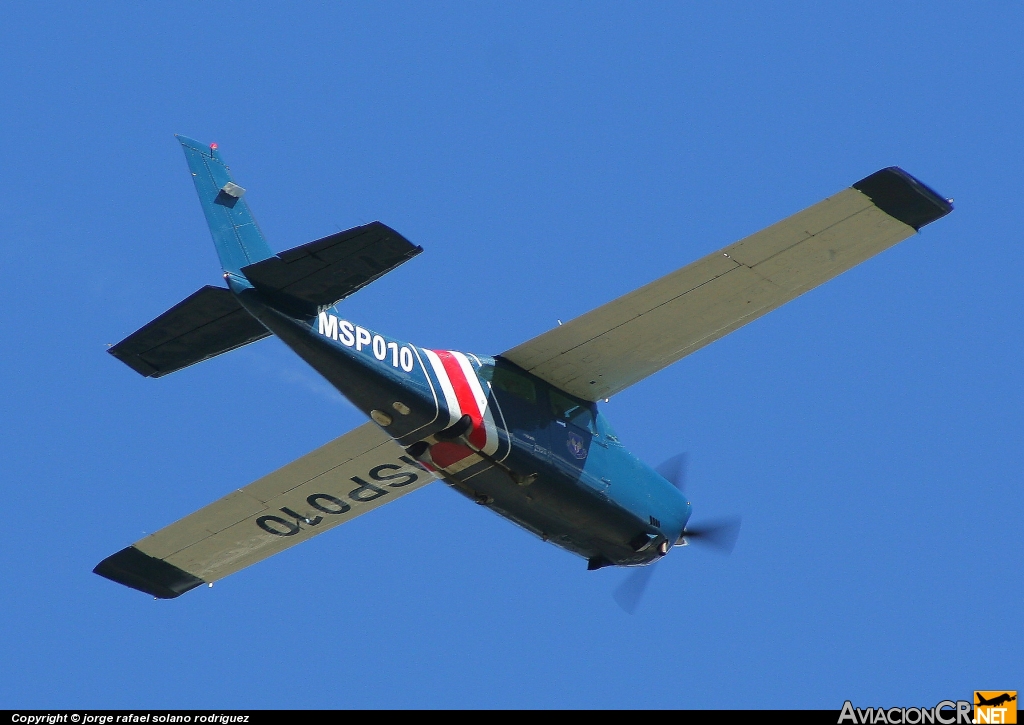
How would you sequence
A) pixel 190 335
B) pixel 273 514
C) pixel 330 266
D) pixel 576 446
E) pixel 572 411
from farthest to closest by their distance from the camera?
pixel 273 514 < pixel 572 411 < pixel 576 446 < pixel 190 335 < pixel 330 266

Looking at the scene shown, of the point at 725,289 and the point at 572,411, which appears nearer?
the point at 725,289

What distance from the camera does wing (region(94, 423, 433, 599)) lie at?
71.6ft

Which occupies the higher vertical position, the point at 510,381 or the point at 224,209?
the point at 224,209

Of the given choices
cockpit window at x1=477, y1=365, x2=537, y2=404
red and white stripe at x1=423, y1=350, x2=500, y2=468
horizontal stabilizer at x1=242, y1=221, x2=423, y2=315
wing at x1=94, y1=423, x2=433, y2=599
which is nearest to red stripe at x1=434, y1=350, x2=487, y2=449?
red and white stripe at x1=423, y1=350, x2=500, y2=468

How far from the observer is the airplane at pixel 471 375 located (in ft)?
59.9

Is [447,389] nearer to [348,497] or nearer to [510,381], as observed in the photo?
[510,381]

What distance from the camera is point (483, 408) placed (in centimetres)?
1991

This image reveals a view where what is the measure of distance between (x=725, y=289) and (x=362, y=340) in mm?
4653

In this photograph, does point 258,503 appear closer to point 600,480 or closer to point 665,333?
point 600,480

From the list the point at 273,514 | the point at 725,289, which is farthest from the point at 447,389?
the point at 273,514

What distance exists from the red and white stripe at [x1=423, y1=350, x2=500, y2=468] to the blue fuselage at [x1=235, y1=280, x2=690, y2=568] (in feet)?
0.04

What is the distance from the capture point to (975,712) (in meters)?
18.4

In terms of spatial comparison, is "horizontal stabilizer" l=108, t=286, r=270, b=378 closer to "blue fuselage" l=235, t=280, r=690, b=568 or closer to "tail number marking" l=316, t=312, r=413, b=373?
"blue fuselage" l=235, t=280, r=690, b=568

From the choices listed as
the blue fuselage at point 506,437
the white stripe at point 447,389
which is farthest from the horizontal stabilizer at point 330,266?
the white stripe at point 447,389
